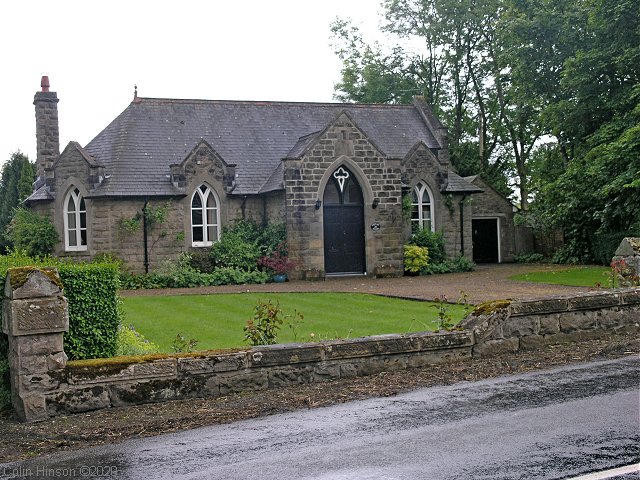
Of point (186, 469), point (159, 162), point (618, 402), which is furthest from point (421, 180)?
point (186, 469)

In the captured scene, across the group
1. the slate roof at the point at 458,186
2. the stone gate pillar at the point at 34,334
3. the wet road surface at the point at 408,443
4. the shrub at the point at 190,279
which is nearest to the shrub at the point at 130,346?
the stone gate pillar at the point at 34,334

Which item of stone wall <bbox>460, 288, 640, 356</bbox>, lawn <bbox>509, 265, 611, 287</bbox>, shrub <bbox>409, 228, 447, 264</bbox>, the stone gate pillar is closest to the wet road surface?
the stone gate pillar

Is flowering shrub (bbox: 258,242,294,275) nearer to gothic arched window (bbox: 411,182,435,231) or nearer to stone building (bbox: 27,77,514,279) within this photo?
stone building (bbox: 27,77,514,279)

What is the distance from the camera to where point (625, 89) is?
28.6 meters

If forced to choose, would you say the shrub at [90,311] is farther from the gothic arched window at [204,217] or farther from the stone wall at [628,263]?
the gothic arched window at [204,217]

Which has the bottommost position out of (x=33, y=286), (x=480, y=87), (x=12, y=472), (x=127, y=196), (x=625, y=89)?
(x=12, y=472)

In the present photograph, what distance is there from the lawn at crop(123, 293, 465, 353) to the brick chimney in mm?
11754

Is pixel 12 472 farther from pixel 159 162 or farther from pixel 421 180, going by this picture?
pixel 421 180

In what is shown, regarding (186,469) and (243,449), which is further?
(243,449)

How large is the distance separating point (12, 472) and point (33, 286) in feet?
7.60

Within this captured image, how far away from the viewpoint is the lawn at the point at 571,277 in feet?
76.3

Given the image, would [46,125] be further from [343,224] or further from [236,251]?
[343,224]

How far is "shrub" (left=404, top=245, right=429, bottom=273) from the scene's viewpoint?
1148 inches

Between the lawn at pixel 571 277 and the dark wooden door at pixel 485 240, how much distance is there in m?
9.26
